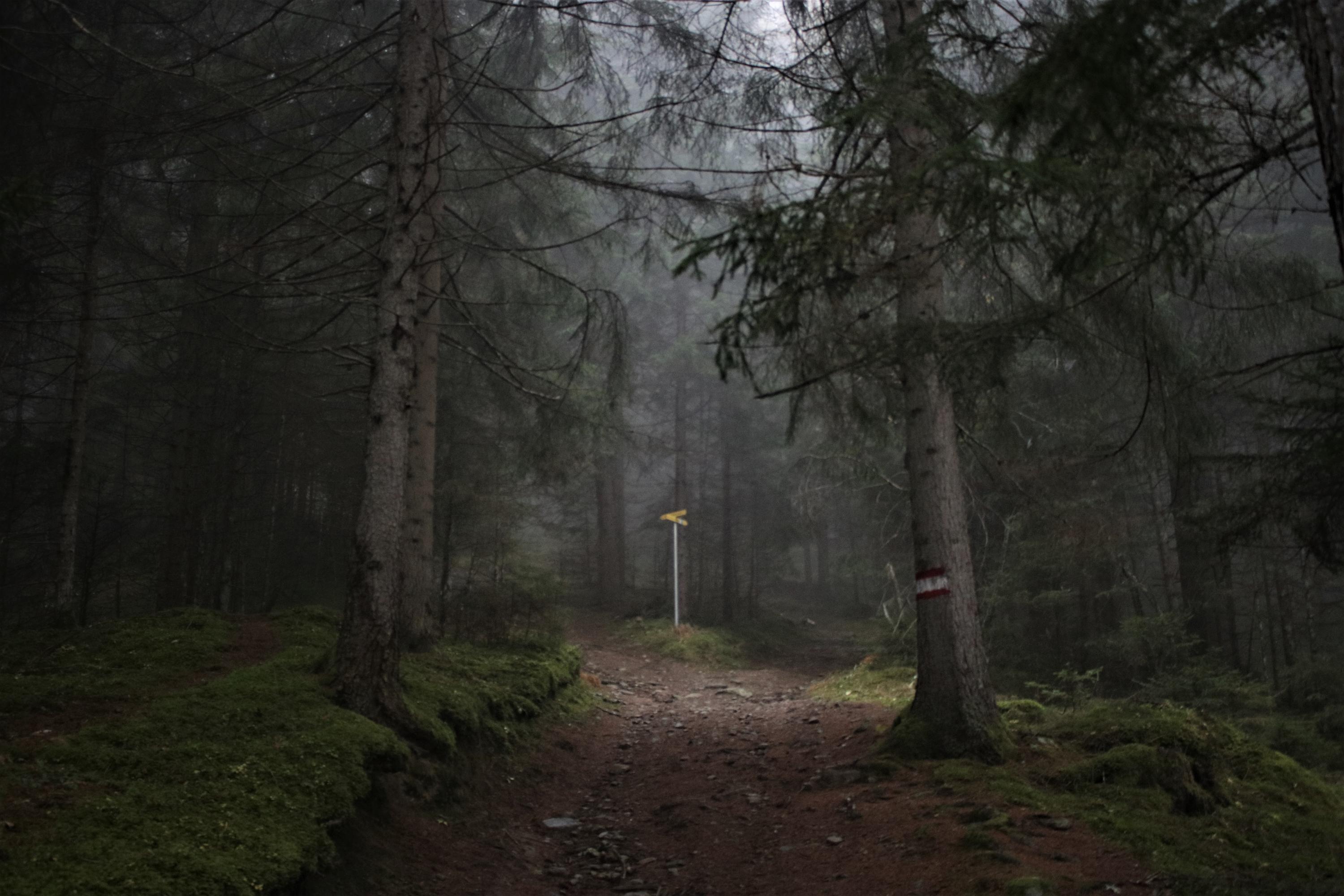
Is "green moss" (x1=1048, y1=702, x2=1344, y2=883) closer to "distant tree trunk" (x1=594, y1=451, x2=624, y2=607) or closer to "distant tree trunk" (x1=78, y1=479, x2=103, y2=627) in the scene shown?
"distant tree trunk" (x1=78, y1=479, x2=103, y2=627)

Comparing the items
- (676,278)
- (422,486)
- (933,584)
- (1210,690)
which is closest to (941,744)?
(933,584)

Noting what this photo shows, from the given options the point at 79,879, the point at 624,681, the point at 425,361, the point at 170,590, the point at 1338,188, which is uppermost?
the point at 425,361

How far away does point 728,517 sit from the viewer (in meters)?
25.7

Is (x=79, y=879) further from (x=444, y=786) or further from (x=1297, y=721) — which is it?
(x=1297, y=721)

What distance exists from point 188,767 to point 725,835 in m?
3.44

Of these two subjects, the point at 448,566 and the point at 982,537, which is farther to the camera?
the point at 982,537

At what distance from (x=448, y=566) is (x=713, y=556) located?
18.2m

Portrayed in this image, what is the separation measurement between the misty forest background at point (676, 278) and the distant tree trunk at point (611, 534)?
17.0ft

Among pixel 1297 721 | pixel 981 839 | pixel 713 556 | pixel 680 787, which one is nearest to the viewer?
pixel 981 839

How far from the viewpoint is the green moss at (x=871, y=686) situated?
393 inches

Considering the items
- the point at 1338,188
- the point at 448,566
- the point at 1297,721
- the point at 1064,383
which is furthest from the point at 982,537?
the point at 1338,188

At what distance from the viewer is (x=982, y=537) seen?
14.8 meters

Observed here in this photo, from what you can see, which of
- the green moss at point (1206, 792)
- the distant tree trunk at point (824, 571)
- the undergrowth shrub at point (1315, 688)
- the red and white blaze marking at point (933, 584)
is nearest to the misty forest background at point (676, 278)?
the undergrowth shrub at point (1315, 688)

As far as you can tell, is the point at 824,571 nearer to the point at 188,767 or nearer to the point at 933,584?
the point at 933,584
